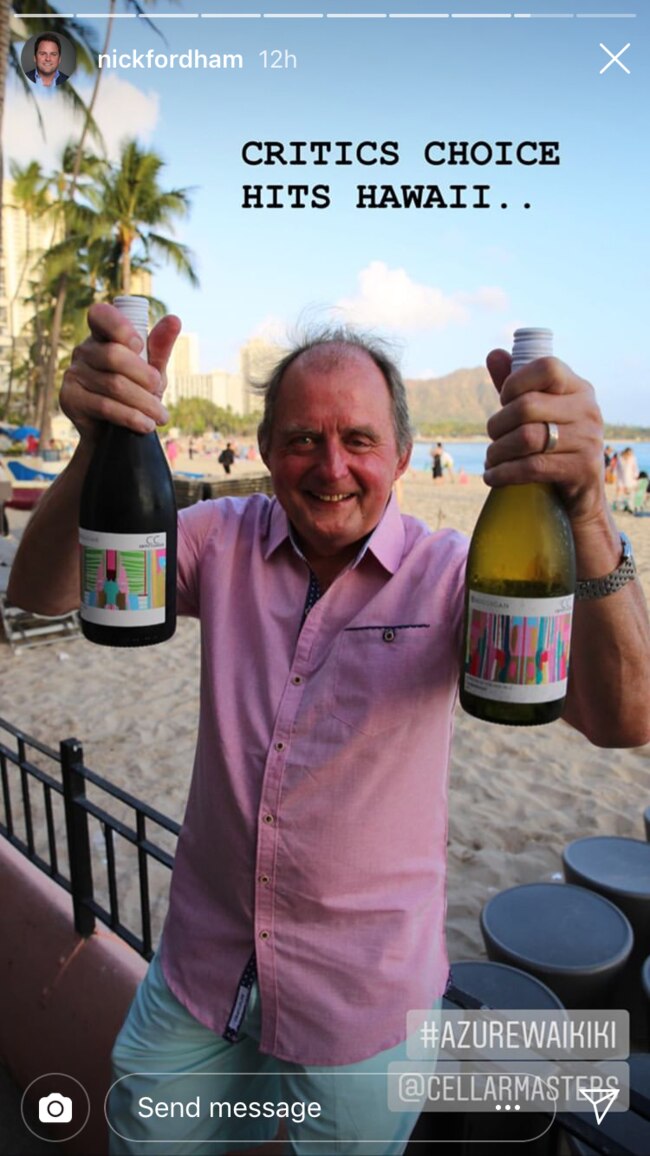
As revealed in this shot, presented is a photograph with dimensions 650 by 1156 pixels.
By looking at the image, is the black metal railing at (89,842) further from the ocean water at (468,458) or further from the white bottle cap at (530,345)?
the ocean water at (468,458)

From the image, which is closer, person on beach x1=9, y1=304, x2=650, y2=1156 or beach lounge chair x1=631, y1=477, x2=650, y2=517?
person on beach x1=9, y1=304, x2=650, y2=1156

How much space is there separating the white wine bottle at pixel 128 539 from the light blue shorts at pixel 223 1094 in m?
0.70

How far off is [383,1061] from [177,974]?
0.41m

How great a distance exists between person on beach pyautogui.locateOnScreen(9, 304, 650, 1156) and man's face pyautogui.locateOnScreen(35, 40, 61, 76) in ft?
7.71

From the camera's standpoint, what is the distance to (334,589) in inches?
57.1

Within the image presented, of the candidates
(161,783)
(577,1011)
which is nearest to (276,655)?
(577,1011)

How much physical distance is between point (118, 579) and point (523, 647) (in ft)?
2.15

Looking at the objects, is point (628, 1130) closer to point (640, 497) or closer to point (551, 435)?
point (551, 435)

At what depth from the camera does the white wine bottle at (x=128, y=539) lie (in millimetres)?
1295

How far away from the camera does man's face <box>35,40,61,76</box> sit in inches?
119

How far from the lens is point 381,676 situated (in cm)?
136

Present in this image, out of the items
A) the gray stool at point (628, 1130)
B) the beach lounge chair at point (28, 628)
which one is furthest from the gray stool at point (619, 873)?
the beach lounge chair at point (28, 628)

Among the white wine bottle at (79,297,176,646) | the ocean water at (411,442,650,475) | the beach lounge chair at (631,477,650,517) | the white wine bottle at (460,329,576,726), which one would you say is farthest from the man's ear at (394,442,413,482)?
the ocean water at (411,442,650,475)

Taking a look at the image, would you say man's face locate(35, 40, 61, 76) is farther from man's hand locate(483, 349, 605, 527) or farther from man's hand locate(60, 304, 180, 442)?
man's hand locate(483, 349, 605, 527)
